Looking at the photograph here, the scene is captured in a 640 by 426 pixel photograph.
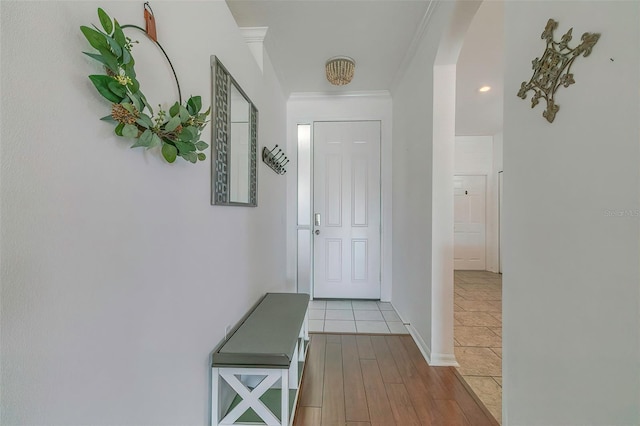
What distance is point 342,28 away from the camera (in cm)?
214

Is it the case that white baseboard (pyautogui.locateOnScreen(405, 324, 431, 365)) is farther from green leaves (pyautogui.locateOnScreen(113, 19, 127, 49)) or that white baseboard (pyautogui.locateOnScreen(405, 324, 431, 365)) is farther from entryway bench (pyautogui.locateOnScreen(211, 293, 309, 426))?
green leaves (pyautogui.locateOnScreen(113, 19, 127, 49))

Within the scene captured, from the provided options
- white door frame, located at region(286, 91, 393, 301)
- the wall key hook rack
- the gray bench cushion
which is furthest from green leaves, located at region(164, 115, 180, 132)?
white door frame, located at region(286, 91, 393, 301)

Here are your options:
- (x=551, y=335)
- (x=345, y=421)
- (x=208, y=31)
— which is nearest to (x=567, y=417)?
(x=551, y=335)

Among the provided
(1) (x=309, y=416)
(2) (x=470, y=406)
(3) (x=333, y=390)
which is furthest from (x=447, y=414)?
(1) (x=309, y=416)

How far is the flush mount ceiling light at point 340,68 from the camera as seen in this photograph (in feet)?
8.23

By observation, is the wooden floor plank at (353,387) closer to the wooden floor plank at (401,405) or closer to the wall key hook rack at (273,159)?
the wooden floor plank at (401,405)

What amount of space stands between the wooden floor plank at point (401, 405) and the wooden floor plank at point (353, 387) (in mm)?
162

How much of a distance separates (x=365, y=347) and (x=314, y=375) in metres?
0.58

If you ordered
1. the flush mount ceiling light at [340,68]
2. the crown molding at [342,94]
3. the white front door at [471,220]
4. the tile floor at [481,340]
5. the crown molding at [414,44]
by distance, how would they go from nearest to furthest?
the tile floor at [481,340]
the crown molding at [414,44]
the flush mount ceiling light at [340,68]
the crown molding at [342,94]
the white front door at [471,220]

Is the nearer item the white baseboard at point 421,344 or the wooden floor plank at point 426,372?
the wooden floor plank at point 426,372

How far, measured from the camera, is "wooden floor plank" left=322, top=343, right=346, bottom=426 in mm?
1472

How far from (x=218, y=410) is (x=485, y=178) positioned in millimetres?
5715

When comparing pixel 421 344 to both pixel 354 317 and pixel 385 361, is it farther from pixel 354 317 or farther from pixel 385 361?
pixel 354 317

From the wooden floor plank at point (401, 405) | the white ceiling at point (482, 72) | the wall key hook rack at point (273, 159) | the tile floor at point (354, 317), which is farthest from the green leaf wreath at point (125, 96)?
the white ceiling at point (482, 72)
